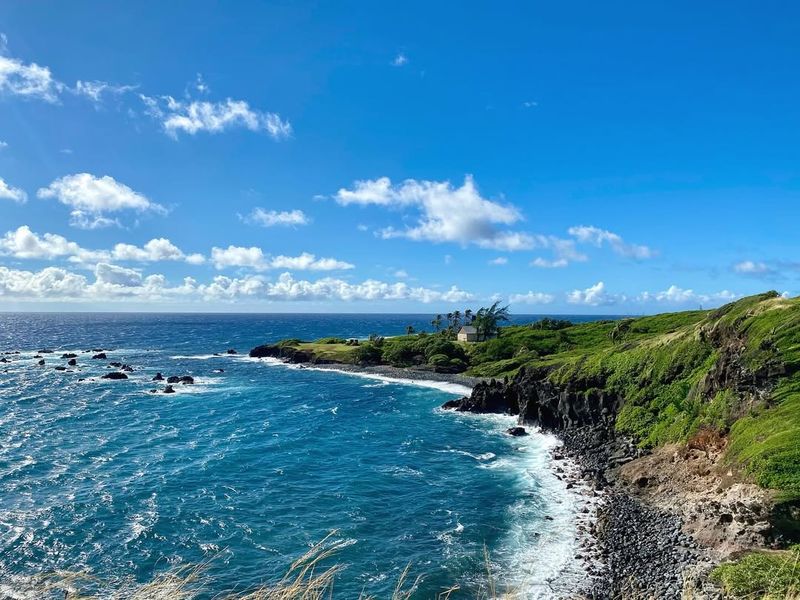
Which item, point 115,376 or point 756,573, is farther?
point 115,376

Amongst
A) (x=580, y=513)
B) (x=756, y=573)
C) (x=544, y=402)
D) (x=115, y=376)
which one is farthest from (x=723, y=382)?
(x=115, y=376)

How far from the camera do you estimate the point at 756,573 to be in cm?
2464

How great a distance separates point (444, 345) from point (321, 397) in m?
44.8

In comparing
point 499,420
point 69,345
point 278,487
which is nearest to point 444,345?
point 499,420

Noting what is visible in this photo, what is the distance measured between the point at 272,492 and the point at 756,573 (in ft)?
117

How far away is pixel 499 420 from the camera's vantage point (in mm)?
76688

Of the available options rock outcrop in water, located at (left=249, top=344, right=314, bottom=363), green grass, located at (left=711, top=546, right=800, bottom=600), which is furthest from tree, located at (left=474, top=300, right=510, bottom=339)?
green grass, located at (left=711, top=546, right=800, bottom=600)

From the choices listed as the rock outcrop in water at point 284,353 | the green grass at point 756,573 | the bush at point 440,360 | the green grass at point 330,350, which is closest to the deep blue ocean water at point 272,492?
the green grass at point 756,573

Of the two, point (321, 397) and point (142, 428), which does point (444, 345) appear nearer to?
point (321, 397)

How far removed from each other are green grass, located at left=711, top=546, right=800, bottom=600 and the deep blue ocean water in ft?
28.6

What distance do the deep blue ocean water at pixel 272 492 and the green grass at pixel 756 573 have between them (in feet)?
28.6

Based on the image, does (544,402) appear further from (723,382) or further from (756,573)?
(756,573)

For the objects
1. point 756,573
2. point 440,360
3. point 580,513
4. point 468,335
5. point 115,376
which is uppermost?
point 468,335

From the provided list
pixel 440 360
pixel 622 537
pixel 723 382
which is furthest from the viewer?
pixel 440 360
